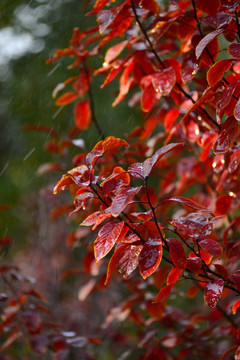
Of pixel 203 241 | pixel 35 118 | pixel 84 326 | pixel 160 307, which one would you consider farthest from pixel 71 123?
pixel 203 241

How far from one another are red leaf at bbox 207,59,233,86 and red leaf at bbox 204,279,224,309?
0.48 metres

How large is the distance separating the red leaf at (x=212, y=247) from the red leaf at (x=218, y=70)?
1.31 feet

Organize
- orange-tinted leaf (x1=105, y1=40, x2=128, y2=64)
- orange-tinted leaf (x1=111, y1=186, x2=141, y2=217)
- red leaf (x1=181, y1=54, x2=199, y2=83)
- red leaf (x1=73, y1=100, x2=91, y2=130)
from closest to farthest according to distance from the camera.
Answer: orange-tinted leaf (x1=111, y1=186, x2=141, y2=217) < red leaf (x1=181, y1=54, x2=199, y2=83) < orange-tinted leaf (x1=105, y1=40, x2=128, y2=64) < red leaf (x1=73, y1=100, x2=91, y2=130)

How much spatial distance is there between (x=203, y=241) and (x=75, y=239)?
134 centimetres

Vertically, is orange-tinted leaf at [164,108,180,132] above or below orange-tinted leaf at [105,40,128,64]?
below

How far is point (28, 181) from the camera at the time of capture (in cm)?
532

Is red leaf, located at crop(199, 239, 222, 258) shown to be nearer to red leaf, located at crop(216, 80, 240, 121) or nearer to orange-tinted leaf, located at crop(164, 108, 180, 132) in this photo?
red leaf, located at crop(216, 80, 240, 121)

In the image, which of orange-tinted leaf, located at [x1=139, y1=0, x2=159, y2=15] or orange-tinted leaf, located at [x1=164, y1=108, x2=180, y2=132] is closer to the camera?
orange-tinted leaf, located at [x1=139, y1=0, x2=159, y2=15]

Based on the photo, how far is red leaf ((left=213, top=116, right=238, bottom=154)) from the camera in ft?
3.37

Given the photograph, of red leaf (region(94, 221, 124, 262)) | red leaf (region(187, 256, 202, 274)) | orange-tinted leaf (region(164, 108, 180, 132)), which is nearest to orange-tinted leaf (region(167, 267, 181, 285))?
red leaf (region(187, 256, 202, 274))

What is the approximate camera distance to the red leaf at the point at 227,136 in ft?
3.37

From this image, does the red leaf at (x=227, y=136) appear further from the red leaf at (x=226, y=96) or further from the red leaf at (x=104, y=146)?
the red leaf at (x=104, y=146)

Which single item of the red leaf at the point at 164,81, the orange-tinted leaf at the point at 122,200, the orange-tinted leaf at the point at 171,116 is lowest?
the orange-tinted leaf at the point at 171,116

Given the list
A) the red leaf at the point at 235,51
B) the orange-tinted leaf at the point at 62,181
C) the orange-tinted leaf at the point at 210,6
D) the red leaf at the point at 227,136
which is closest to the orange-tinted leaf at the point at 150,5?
the orange-tinted leaf at the point at 210,6
